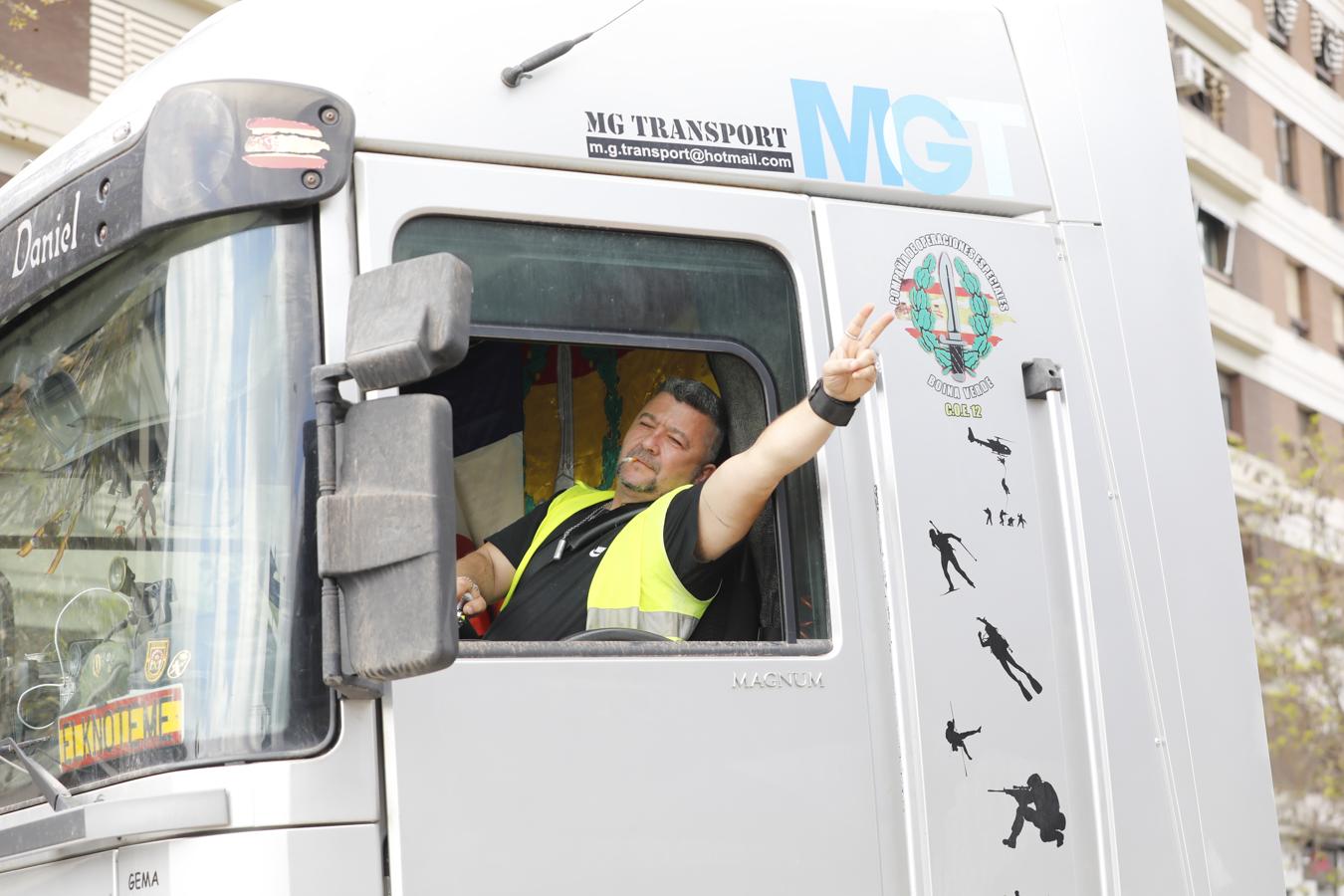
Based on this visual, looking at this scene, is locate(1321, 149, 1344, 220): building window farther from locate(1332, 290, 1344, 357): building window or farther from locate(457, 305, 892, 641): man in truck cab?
locate(457, 305, 892, 641): man in truck cab

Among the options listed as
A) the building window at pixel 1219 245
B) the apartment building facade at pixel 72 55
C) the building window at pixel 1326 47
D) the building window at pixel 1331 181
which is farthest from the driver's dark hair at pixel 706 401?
the building window at pixel 1326 47

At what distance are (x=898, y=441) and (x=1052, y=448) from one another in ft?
1.37

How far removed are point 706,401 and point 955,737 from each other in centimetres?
92

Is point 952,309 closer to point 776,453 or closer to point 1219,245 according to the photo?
point 776,453

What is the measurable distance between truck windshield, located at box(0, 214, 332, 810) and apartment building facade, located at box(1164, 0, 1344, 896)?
91.1ft

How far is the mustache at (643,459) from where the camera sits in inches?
166

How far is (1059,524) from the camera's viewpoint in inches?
152

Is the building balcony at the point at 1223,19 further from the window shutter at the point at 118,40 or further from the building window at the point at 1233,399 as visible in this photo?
the window shutter at the point at 118,40

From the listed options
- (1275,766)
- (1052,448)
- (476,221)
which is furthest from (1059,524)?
(1275,766)

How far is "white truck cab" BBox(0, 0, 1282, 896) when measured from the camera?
300 cm

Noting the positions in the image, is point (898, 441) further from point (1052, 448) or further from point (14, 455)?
point (14, 455)

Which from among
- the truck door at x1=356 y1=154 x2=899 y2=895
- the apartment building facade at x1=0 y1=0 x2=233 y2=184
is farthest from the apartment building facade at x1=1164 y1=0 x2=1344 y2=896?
the truck door at x1=356 y1=154 x2=899 y2=895

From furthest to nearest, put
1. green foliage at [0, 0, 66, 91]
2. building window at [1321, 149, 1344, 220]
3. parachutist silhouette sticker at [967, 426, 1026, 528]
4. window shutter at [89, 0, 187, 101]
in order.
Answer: building window at [1321, 149, 1344, 220]
window shutter at [89, 0, 187, 101]
green foliage at [0, 0, 66, 91]
parachutist silhouette sticker at [967, 426, 1026, 528]

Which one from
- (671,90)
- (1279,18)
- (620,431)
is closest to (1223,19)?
(1279,18)
